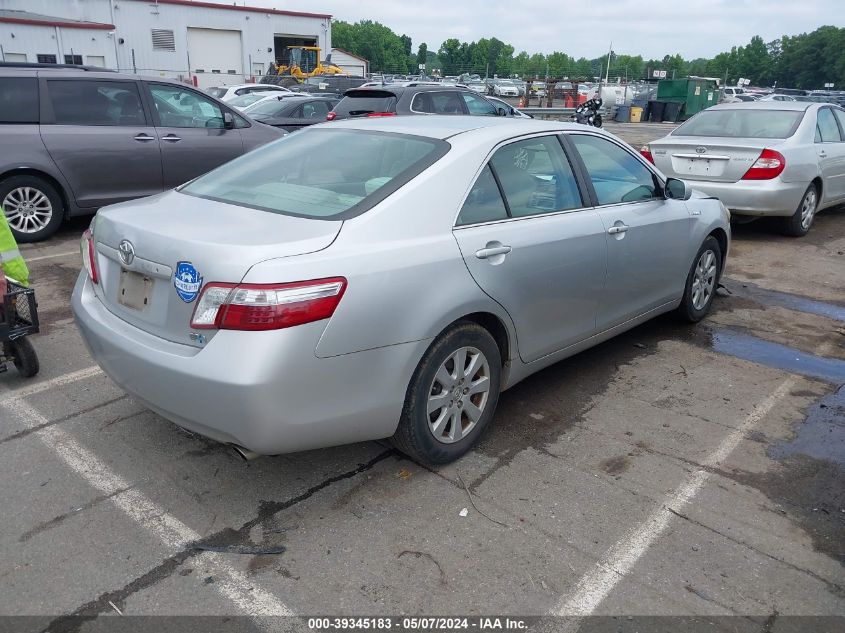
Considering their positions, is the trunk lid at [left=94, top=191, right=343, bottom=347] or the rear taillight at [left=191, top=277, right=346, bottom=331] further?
the trunk lid at [left=94, top=191, right=343, bottom=347]

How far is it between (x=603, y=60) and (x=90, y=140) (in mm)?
110859

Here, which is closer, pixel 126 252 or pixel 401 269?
pixel 401 269

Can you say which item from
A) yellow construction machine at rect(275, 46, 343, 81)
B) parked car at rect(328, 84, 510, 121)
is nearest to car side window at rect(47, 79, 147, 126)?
parked car at rect(328, 84, 510, 121)

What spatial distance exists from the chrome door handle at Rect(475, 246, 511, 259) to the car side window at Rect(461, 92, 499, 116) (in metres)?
9.04

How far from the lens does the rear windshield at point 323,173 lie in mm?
3223

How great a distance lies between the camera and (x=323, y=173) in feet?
11.8

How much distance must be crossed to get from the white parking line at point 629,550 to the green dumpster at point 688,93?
33.5 metres

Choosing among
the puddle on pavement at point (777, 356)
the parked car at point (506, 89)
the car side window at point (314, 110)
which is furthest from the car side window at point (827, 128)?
the parked car at point (506, 89)

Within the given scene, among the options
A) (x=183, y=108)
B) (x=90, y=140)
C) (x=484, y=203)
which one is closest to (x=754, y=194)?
(x=484, y=203)

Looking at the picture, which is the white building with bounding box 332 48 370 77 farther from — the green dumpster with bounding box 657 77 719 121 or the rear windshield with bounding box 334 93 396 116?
the rear windshield with bounding box 334 93 396 116

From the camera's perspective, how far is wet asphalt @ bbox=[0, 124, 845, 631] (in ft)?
8.61

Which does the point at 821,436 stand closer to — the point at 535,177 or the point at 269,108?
the point at 535,177

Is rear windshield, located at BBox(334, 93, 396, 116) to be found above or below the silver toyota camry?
above

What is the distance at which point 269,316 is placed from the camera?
263 centimetres
